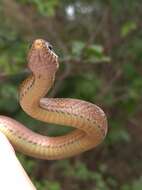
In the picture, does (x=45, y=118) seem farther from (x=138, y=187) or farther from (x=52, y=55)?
(x=138, y=187)

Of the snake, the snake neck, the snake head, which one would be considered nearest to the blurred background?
the snake

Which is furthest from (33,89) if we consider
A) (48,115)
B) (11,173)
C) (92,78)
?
(92,78)

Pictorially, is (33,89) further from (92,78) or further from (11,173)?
(92,78)

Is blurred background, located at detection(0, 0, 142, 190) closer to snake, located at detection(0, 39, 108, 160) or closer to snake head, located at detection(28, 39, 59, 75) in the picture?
snake, located at detection(0, 39, 108, 160)

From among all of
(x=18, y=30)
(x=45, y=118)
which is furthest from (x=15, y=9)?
(x=45, y=118)

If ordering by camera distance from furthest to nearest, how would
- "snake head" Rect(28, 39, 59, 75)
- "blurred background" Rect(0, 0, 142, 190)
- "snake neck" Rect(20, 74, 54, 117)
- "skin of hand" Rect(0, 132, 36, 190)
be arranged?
"blurred background" Rect(0, 0, 142, 190) < "snake neck" Rect(20, 74, 54, 117) < "snake head" Rect(28, 39, 59, 75) < "skin of hand" Rect(0, 132, 36, 190)

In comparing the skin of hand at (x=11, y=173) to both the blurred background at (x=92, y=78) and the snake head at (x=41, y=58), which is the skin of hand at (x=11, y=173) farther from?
the blurred background at (x=92, y=78)

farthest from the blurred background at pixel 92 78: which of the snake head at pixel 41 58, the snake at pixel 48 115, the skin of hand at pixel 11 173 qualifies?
the skin of hand at pixel 11 173
